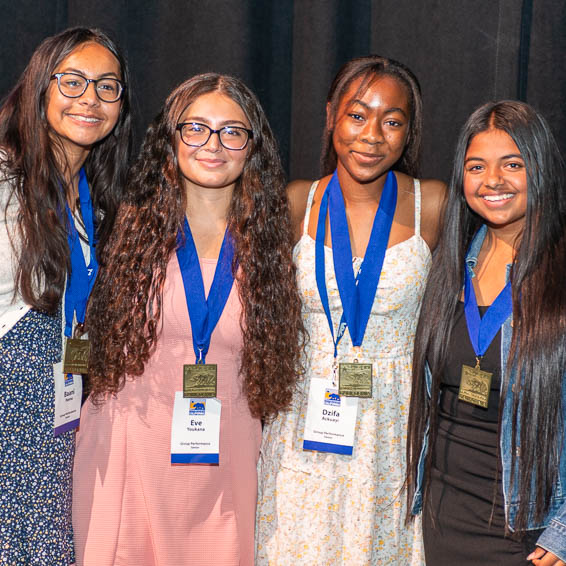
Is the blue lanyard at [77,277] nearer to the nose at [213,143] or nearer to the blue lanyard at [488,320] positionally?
the nose at [213,143]

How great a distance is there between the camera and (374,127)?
7.45 feet

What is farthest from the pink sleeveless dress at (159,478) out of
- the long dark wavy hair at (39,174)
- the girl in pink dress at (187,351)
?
the long dark wavy hair at (39,174)

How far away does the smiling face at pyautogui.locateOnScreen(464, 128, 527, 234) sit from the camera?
2.02 metres

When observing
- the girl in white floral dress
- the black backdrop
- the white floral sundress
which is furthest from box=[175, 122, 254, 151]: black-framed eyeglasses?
the black backdrop

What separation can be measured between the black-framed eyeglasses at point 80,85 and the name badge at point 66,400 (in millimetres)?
795

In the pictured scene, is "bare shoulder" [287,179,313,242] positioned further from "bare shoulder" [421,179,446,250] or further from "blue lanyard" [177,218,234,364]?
"bare shoulder" [421,179,446,250]

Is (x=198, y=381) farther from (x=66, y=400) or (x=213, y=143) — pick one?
(x=213, y=143)

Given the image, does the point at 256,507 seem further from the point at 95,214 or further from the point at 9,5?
the point at 9,5

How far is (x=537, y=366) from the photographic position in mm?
1906

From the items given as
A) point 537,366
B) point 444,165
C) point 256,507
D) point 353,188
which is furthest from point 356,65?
point 256,507

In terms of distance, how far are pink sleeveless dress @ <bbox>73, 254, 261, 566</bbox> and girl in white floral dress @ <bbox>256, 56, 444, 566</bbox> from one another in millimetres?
163

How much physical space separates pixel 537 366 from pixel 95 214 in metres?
1.43

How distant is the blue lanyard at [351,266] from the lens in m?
2.25

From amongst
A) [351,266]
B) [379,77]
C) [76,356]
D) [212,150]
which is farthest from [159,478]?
[379,77]
